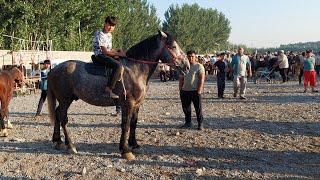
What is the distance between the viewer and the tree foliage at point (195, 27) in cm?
8912

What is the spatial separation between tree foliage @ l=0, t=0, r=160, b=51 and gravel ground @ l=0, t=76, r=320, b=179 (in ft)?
58.0

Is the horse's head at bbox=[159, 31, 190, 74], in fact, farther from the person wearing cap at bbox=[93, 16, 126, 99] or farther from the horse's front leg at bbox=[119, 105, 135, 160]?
the horse's front leg at bbox=[119, 105, 135, 160]

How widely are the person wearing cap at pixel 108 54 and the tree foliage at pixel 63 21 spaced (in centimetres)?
2160

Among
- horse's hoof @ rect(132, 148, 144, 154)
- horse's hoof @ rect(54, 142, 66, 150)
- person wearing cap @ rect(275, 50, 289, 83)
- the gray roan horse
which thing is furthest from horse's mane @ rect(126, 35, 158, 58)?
person wearing cap @ rect(275, 50, 289, 83)

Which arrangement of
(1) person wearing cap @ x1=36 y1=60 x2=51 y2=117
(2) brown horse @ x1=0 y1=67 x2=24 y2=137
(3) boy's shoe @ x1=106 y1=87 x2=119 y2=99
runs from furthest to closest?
1. (1) person wearing cap @ x1=36 y1=60 x2=51 y2=117
2. (2) brown horse @ x1=0 y1=67 x2=24 y2=137
3. (3) boy's shoe @ x1=106 y1=87 x2=119 y2=99

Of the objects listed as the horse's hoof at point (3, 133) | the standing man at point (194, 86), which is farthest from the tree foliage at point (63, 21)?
the horse's hoof at point (3, 133)

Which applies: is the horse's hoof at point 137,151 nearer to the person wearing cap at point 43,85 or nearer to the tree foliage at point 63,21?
the person wearing cap at point 43,85

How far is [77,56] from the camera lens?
124ft

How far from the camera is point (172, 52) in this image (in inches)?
334

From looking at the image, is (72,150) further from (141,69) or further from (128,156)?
(141,69)

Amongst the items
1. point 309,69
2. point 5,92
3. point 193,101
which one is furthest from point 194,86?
point 309,69

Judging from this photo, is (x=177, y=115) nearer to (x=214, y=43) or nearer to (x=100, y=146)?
(x=100, y=146)

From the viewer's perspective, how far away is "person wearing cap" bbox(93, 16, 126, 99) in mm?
8102

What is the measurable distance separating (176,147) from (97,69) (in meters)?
2.28
